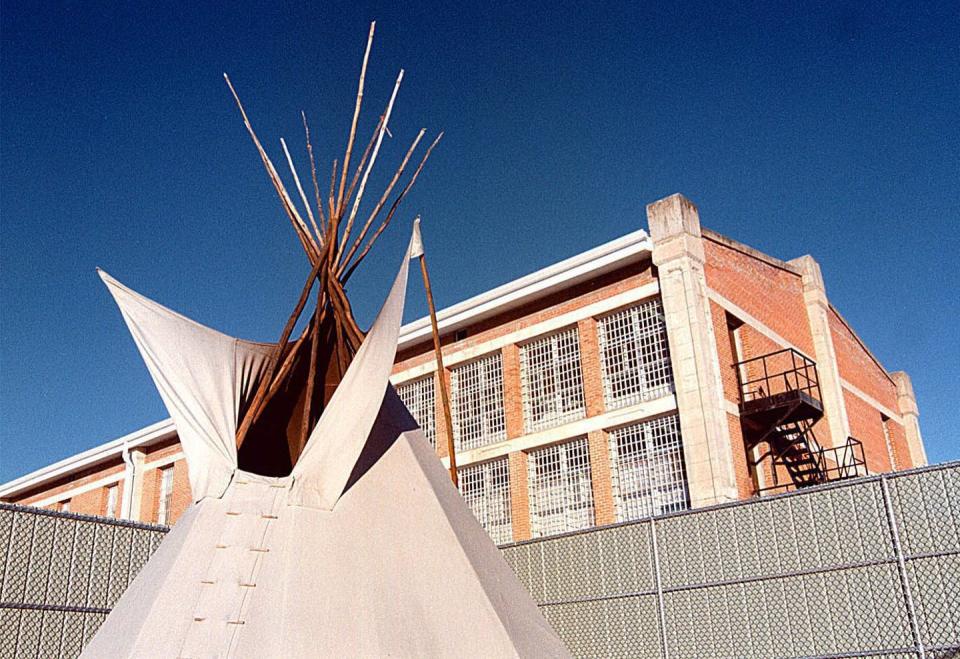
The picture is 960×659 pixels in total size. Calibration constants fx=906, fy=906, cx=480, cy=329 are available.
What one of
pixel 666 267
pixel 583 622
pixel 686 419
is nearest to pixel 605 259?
pixel 666 267

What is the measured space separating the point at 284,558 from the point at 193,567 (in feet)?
2.06

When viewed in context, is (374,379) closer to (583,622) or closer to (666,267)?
(583,622)

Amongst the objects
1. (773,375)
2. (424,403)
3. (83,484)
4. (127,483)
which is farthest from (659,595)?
(83,484)

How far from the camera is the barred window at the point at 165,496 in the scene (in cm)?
2634

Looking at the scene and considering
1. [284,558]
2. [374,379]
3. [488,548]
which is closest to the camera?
[284,558]

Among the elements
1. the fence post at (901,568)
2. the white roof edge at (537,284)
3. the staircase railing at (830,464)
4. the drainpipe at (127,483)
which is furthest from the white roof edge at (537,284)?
the drainpipe at (127,483)

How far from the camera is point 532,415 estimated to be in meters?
19.3

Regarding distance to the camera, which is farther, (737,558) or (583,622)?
(583,622)

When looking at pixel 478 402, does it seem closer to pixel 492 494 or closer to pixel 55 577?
pixel 492 494

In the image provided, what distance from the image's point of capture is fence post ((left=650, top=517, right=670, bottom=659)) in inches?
388

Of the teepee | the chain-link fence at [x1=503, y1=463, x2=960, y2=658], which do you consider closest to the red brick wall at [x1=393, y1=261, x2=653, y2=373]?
the chain-link fence at [x1=503, y1=463, x2=960, y2=658]

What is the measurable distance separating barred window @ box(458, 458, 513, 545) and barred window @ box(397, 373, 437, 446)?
1406 mm

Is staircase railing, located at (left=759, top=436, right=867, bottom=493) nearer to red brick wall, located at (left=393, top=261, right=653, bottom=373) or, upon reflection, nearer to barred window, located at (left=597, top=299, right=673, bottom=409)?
barred window, located at (left=597, top=299, right=673, bottom=409)

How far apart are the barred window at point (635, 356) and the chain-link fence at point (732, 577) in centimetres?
706
